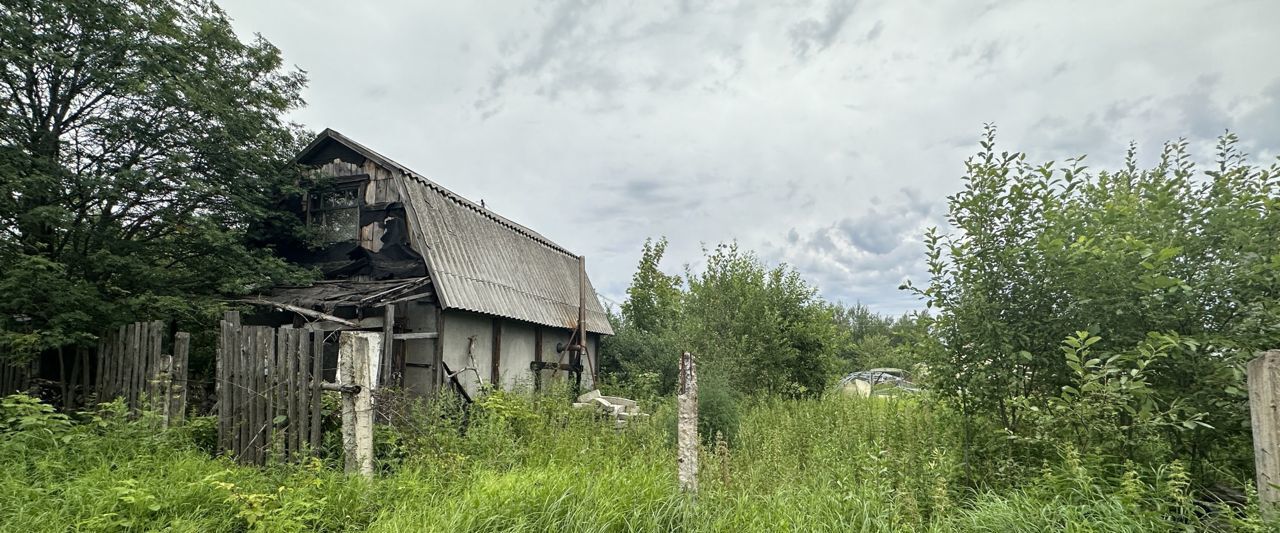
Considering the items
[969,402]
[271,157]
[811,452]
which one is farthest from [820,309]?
[271,157]

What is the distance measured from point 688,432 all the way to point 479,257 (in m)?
7.92

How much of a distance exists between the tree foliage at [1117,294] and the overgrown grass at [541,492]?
589 millimetres

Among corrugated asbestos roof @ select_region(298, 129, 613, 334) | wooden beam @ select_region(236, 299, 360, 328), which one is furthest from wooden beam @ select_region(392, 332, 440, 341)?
wooden beam @ select_region(236, 299, 360, 328)

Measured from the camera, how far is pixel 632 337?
1836 centimetres

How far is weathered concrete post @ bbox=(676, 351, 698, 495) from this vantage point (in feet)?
15.3

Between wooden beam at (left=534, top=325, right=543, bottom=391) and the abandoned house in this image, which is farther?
wooden beam at (left=534, top=325, right=543, bottom=391)

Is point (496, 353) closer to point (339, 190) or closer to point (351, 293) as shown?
point (351, 293)

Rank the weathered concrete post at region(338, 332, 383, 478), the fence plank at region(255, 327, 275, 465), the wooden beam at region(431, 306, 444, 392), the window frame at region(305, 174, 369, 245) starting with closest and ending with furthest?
the weathered concrete post at region(338, 332, 383, 478)
the fence plank at region(255, 327, 275, 465)
the wooden beam at region(431, 306, 444, 392)
the window frame at region(305, 174, 369, 245)

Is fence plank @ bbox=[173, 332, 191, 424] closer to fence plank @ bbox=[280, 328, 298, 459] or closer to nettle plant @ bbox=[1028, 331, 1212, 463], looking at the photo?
fence plank @ bbox=[280, 328, 298, 459]

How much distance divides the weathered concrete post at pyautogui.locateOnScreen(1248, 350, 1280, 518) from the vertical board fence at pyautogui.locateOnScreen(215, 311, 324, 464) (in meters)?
7.11

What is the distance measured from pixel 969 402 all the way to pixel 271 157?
10599 mm

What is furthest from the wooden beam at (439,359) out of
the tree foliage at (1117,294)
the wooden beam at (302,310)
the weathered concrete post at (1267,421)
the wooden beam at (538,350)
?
the weathered concrete post at (1267,421)

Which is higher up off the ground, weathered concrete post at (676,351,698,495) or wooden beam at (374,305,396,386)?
wooden beam at (374,305,396,386)

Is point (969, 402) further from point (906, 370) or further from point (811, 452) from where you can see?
point (811, 452)
